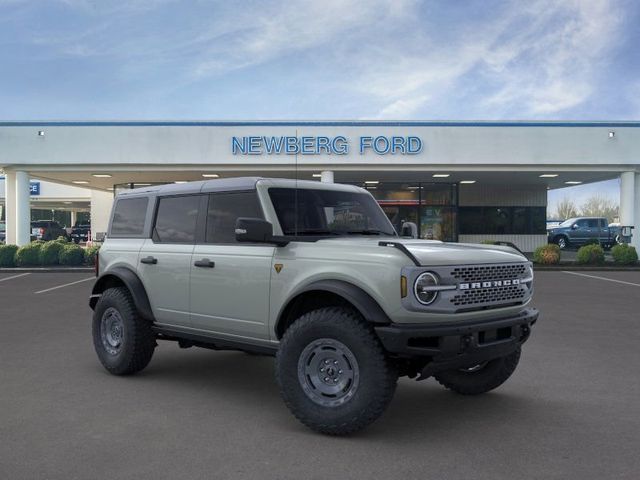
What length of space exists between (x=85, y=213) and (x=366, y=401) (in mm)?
75159

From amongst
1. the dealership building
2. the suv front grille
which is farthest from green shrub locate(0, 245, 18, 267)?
the suv front grille

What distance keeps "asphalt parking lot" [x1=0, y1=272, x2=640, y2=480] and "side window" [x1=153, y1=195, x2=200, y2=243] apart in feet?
4.80

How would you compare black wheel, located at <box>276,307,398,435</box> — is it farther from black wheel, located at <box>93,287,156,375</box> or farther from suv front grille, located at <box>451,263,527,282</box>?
black wheel, located at <box>93,287,156,375</box>

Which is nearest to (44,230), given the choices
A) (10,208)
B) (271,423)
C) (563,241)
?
(10,208)

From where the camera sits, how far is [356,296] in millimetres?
4516

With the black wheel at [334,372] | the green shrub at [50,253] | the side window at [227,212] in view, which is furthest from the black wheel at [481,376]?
the green shrub at [50,253]

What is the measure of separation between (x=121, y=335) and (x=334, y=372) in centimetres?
288

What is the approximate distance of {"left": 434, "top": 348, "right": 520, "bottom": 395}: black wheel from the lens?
555cm

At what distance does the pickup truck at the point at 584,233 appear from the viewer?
34.8m

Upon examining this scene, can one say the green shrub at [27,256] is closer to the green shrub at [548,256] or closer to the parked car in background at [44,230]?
the green shrub at [548,256]

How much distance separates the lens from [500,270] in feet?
16.3

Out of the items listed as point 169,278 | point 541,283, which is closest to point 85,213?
point 541,283

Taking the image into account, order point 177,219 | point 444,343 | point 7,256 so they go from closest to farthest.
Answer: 1. point 444,343
2. point 177,219
3. point 7,256

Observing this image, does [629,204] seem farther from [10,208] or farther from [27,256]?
[10,208]
